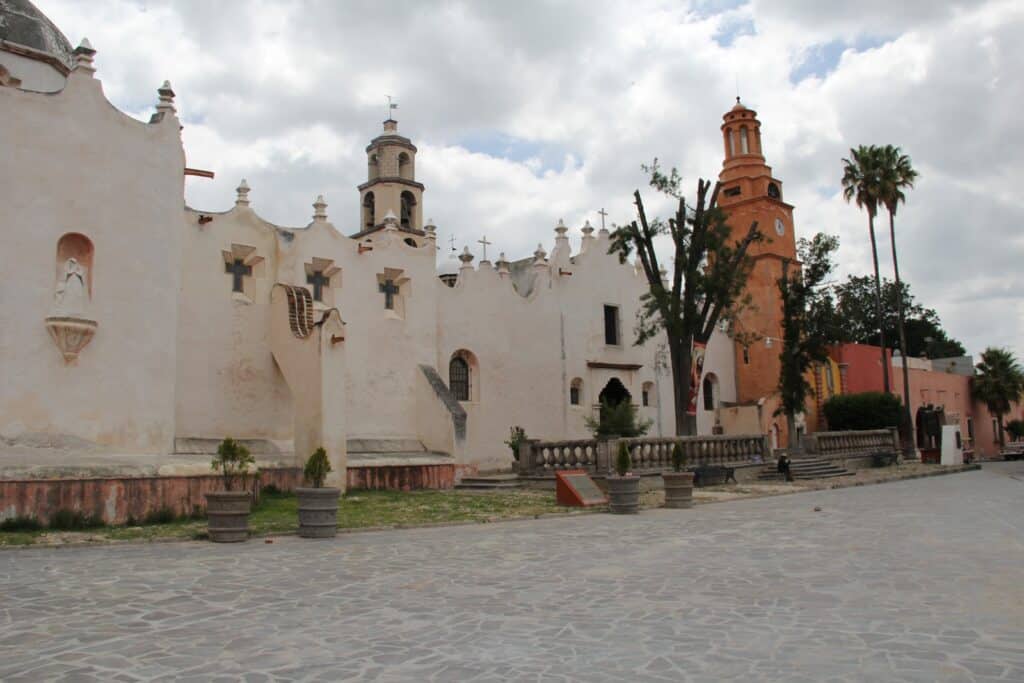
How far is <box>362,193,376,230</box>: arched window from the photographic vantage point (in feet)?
108

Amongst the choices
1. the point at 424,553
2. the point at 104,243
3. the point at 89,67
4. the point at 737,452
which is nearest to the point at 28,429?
the point at 104,243

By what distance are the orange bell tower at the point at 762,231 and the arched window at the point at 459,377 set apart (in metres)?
13.5

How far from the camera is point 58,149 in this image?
585 inches

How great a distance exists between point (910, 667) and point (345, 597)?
14.2 ft

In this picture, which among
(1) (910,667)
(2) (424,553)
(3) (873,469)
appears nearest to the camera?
(1) (910,667)

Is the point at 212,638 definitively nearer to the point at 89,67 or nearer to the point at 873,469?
the point at 89,67

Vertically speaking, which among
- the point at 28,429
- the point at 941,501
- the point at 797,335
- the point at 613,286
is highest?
the point at 613,286

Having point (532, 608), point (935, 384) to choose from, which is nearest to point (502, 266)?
point (532, 608)

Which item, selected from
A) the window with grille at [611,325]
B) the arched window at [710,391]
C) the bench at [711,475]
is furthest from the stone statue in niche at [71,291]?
the arched window at [710,391]

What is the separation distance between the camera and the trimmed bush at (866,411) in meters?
34.9

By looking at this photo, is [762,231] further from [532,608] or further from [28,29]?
[532,608]

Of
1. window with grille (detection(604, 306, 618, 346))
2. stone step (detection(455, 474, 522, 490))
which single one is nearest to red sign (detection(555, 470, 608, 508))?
stone step (detection(455, 474, 522, 490))

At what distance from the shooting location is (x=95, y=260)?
1497 cm

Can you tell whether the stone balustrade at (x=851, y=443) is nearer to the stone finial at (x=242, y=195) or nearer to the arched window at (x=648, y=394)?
the arched window at (x=648, y=394)
